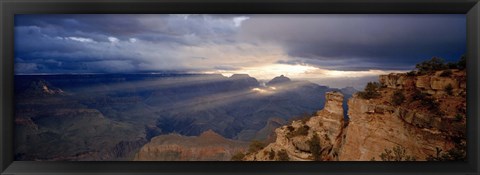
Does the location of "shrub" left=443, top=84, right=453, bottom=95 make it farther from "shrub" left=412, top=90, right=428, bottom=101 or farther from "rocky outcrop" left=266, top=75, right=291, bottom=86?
"rocky outcrop" left=266, top=75, right=291, bottom=86

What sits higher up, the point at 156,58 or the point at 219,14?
the point at 219,14

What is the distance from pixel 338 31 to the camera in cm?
263

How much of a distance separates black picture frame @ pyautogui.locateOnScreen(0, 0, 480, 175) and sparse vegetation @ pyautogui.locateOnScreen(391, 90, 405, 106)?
339mm

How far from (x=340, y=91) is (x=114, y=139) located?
130 centimetres

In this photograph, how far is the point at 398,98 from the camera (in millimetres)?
2648

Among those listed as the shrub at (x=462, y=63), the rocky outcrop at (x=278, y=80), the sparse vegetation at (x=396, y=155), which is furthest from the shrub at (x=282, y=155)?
the shrub at (x=462, y=63)

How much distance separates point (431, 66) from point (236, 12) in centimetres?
112

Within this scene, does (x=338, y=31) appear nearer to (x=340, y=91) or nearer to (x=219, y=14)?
(x=340, y=91)

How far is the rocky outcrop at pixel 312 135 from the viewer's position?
267 cm

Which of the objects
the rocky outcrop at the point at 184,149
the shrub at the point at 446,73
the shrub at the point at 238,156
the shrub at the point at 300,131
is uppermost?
the shrub at the point at 446,73

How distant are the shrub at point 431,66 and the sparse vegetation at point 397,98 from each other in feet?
0.53

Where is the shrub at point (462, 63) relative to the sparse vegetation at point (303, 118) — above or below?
above

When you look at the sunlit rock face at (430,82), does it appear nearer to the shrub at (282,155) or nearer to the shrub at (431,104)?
the shrub at (431,104)

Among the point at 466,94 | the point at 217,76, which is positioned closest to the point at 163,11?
the point at 217,76
